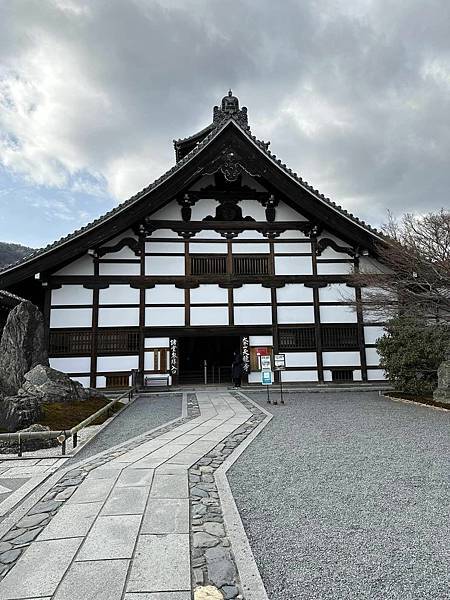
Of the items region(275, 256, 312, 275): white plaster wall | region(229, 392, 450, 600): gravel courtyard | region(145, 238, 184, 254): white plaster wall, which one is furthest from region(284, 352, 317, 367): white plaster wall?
region(229, 392, 450, 600): gravel courtyard

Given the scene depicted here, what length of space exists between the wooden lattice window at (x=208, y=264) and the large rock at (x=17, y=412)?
8.64 meters

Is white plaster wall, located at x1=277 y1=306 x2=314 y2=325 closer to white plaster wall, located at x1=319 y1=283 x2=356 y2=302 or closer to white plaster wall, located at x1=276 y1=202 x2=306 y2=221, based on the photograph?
white plaster wall, located at x1=319 y1=283 x2=356 y2=302

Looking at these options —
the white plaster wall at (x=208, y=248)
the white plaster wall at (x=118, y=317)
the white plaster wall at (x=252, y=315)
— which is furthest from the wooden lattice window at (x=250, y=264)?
the white plaster wall at (x=118, y=317)

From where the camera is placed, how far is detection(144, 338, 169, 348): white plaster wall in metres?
14.5

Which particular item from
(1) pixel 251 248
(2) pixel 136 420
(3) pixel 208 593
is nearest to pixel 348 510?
(3) pixel 208 593

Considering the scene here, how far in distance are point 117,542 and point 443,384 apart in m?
10.2

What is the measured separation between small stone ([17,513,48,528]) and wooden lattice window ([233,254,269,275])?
1221 centimetres

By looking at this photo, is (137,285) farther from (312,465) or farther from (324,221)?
(312,465)

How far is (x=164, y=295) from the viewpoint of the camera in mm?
14812

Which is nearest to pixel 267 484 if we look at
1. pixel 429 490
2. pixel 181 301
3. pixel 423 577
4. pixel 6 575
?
pixel 429 490

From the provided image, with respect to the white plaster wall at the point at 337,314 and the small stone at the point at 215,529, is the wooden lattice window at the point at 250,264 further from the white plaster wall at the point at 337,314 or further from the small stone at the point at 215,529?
the small stone at the point at 215,529

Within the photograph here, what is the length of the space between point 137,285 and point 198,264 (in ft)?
7.96

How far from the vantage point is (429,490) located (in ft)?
13.6

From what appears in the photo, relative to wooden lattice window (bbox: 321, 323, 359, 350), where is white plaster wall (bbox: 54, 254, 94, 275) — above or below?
above
